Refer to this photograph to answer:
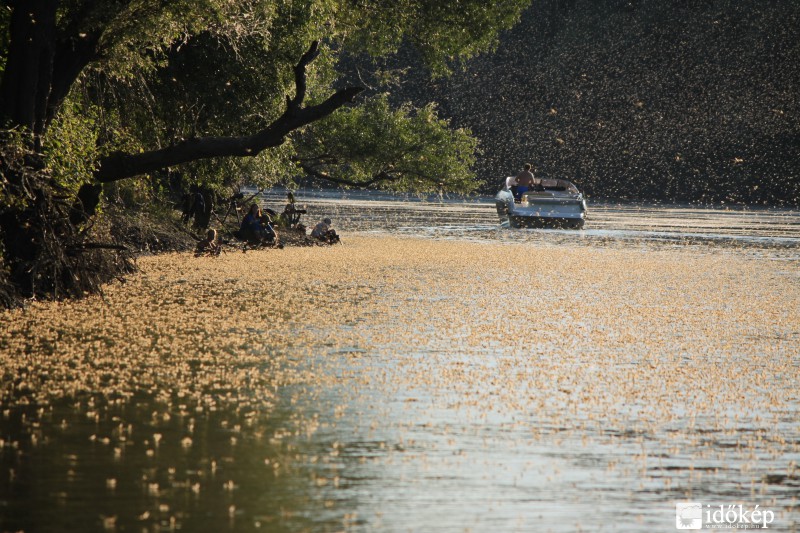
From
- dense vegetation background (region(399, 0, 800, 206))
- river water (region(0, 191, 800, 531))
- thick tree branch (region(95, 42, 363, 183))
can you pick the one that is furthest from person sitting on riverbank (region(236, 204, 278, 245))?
dense vegetation background (region(399, 0, 800, 206))

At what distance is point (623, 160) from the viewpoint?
342 feet

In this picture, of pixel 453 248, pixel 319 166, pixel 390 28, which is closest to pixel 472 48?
pixel 390 28

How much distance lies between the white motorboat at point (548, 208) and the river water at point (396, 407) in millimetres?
22096

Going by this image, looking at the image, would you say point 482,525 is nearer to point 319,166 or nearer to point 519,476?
point 519,476

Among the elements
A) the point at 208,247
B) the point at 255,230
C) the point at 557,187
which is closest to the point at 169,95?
the point at 208,247

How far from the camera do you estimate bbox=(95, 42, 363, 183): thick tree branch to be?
23266mm

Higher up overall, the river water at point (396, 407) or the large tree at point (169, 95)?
the large tree at point (169, 95)

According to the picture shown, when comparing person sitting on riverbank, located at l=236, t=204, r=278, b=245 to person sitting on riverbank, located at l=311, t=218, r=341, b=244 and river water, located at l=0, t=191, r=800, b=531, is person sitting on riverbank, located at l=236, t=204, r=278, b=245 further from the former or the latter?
river water, located at l=0, t=191, r=800, b=531

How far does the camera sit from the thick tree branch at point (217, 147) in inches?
916

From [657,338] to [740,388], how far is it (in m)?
3.78

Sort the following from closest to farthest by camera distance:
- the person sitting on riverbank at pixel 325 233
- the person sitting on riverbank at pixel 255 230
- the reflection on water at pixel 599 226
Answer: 1. the person sitting on riverbank at pixel 255 230
2. the person sitting on riverbank at pixel 325 233
3. the reflection on water at pixel 599 226

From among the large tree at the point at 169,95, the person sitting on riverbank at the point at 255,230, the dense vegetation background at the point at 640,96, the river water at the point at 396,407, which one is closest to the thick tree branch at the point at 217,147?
the large tree at the point at 169,95

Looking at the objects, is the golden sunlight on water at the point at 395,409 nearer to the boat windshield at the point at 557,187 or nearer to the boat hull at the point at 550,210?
the boat hull at the point at 550,210

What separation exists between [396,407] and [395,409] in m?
0.10
